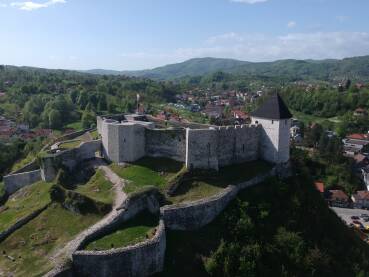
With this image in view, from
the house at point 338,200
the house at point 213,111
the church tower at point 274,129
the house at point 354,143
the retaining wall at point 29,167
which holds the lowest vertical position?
the house at point 338,200

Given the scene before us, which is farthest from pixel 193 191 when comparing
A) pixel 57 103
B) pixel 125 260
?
pixel 57 103

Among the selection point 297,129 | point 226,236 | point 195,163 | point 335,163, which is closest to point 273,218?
point 226,236

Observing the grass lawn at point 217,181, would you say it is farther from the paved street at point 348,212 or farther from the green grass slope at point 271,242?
the paved street at point 348,212

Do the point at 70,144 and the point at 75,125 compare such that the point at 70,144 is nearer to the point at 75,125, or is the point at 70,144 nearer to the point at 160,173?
the point at 160,173

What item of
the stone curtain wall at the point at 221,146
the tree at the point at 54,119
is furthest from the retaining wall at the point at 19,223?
the tree at the point at 54,119

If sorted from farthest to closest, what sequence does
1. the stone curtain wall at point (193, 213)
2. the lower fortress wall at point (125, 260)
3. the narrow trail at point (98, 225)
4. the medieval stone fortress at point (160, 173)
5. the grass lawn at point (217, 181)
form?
the grass lawn at point (217, 181) → the stone curtain wall at point (193, 213) → the medieval stone fortress at point (160, 173) → the narrow trail at point (98, 225) → the lower fortress wall at point (125, 260)

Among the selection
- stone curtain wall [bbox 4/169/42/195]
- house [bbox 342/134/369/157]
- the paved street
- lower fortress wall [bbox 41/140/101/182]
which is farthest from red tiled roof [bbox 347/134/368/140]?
stone curtain wall [bbox 4/169/42/195]
